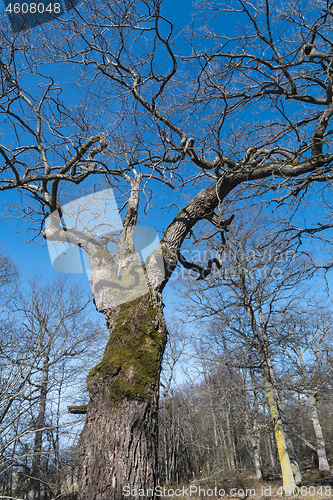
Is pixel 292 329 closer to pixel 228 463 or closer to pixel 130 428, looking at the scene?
pixel 130 428

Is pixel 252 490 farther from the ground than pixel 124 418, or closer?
closer

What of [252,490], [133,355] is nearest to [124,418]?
[133,355]

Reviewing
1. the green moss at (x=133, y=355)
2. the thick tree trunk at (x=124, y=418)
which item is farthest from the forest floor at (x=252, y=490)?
the green moss at (x=133, y=355)

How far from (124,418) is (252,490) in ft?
37.1

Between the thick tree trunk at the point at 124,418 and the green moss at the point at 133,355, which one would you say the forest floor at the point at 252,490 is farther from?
the green moss at the point at 133,355

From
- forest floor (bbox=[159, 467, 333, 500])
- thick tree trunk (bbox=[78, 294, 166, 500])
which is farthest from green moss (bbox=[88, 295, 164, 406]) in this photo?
forest floor (bbox=[159, 467, 333, 500])

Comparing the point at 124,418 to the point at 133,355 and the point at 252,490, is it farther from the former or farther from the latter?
the point at 252,490

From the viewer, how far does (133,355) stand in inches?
105

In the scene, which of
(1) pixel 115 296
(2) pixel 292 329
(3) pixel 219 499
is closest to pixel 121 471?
(1) pixel 115 296

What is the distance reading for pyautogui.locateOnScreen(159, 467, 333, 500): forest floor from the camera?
24.4 ft

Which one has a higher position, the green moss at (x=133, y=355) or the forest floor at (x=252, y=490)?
the green moss at (x=133, y=355)

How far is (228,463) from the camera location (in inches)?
653

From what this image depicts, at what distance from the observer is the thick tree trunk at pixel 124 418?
2.11 metres

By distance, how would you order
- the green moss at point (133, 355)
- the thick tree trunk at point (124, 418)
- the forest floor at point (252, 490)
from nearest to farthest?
1. the thick tree trunk at point (124, 418)
2. the green moss at point (133, 355)
3. the forest floor at point (252, 490)
